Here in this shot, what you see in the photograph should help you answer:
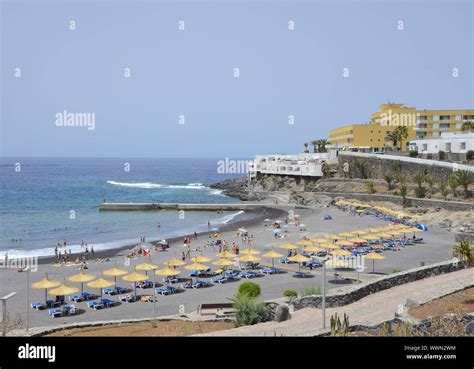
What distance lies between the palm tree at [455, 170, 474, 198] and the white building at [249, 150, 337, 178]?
99.7 ft

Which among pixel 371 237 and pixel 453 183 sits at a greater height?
pixel 453 183

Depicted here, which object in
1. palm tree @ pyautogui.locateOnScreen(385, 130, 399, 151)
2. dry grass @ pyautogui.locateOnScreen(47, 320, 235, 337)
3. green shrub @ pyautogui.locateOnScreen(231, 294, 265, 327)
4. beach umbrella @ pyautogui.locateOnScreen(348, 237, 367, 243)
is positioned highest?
palm tree @ pyautogui.locateOnScreen(385, 130, 399, 151)

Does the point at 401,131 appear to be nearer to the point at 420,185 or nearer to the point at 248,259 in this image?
the point at 420,185

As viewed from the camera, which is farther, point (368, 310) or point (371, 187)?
point (371, 187)

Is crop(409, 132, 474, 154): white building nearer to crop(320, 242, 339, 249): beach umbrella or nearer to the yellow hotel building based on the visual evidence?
the yellow hotel building

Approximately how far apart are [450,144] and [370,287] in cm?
4885

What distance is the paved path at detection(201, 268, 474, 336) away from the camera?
12977mm

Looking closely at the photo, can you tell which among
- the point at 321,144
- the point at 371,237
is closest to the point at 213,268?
the point at 371,237

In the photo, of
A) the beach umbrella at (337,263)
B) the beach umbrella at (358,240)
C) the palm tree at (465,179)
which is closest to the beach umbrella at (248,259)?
the beach umbrella at (337,263)

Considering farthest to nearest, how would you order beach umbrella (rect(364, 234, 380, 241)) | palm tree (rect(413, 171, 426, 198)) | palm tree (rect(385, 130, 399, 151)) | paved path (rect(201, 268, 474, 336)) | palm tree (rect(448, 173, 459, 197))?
1. palm tree (rect(385, 130, 399, 151))
2. palm tree (rect(413, 171, 426, 198))
3. palm tree (rect(448, 173, 459, 197))
4. beach umbrella (rect(364, 234, 380, 241))
5. paved path (rect(201, 268, 474, 336))

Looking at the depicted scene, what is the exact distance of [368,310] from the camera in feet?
49.4

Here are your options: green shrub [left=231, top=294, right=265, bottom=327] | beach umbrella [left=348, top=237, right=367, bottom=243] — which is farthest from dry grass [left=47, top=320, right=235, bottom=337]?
beach umbrella [left=348, top=237, right=367, bottom=243]

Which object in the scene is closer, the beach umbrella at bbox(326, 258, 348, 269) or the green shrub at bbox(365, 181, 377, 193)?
the beach umbrella at bbox(326, 258, 348, 269)

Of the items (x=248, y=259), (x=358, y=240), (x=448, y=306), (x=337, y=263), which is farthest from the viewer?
(x=358, y=240)
